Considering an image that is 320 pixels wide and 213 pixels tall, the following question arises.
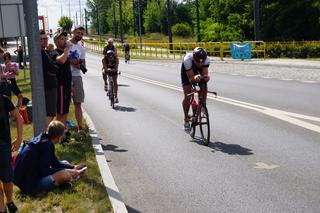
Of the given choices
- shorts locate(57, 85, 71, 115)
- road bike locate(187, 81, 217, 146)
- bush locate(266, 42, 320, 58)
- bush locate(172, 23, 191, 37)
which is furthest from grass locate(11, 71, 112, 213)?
bush locate(172, 23, 191, 37)

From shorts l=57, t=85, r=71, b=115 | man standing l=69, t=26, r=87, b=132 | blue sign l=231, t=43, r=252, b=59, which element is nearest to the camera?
shorts l=57, t=85, r=71, b=115

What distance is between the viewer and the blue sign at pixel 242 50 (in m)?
37.2

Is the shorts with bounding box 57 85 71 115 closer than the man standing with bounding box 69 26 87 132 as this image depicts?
Yes

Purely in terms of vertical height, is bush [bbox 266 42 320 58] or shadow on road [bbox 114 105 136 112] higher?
bush [bbox 266 42 320 58]

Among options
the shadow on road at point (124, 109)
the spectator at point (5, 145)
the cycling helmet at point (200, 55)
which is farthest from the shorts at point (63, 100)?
the shadow on road at point (124, 109)

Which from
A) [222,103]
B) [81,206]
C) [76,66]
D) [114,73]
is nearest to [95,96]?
[114,73]

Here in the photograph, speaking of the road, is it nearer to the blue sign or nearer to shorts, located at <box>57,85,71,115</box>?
shorts, located at <box>57,85,71,115</box>

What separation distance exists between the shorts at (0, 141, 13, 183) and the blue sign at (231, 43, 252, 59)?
32.8 meters

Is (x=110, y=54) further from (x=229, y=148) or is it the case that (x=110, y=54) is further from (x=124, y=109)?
(x=229, y=148)

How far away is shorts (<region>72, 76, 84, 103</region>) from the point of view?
32.5ft

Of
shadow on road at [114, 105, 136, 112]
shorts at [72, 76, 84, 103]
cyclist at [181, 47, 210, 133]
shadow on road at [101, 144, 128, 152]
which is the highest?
cyclist at [181, 47, 210, 133]

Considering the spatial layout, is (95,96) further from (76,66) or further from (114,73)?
(76,66)

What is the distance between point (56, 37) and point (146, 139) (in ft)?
8.25

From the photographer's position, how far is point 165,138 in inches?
392
